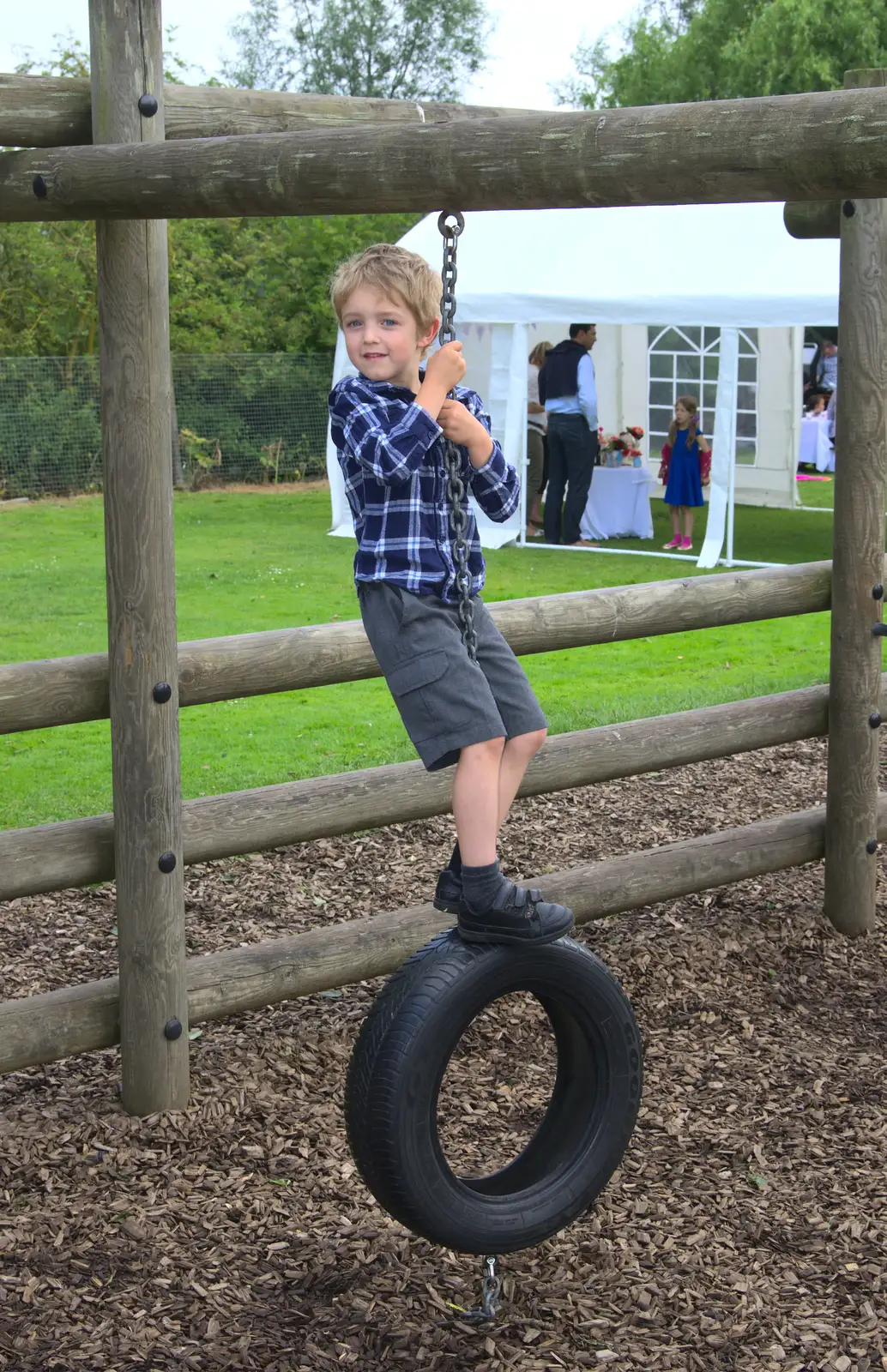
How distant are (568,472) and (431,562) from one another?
469 inches

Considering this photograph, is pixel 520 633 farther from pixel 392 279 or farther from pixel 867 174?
pixel 867 174

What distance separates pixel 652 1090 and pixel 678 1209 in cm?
58

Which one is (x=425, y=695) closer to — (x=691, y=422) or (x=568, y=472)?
(x=568, y=472)

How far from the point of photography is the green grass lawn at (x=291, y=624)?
24.0 feet

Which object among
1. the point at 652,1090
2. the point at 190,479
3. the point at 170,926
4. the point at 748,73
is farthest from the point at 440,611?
the point at 748,73

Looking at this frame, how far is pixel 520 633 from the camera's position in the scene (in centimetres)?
439

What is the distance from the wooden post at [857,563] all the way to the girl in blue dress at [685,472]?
930 centimetres

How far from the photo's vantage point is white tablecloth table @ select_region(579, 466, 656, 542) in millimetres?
15242

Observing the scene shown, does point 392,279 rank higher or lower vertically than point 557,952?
higher

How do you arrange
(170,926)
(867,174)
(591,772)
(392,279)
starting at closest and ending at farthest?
(867,174) → (392,279) → (170,926) → (591,772)

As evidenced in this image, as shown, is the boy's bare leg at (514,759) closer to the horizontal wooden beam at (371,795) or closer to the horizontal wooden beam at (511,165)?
the horizontal wooden beam at (511,165)

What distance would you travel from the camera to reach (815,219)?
4738 millimetres

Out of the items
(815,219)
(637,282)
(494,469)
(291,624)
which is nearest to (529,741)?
(494,469)

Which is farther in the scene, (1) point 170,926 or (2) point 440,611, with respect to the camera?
(1) point 170,926
